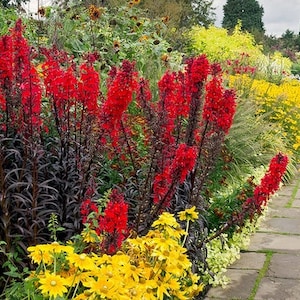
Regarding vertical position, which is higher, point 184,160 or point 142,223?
point 184,160

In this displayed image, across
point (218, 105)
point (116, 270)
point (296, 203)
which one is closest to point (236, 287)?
point (218, 105)

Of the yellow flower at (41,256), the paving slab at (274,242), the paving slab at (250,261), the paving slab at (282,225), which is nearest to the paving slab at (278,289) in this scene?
the paving slab at (250,261)

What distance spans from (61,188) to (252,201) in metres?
1.22

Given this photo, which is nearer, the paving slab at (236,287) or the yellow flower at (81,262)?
the yellow flower at (81,262)

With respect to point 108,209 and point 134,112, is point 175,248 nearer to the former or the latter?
point 108,209

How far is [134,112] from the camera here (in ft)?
20.0

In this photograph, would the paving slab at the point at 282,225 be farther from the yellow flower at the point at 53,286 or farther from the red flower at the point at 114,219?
the yellow flower at the point at 53,286

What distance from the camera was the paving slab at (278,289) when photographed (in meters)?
3.58

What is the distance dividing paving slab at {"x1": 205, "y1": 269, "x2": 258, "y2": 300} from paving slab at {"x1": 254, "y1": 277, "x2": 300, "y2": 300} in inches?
3.1

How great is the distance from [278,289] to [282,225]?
1688 millimetres

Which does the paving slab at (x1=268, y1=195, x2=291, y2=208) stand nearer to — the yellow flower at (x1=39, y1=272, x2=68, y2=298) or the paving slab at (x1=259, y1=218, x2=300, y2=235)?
the paving slab at (x1=259, y1=218, x2=300, y2=235)

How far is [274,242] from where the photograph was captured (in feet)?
15.7

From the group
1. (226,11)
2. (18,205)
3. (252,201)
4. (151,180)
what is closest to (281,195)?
(252,201)

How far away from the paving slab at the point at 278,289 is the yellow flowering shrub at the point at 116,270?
3.61 feet
